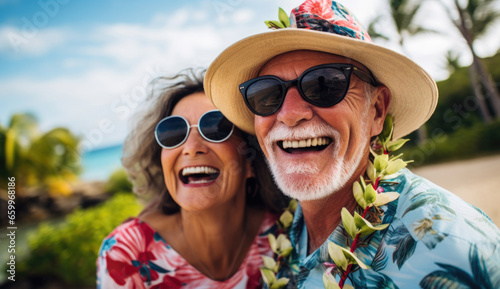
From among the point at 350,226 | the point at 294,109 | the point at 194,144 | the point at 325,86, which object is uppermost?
the point at 325,86

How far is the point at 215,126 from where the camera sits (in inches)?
89.6

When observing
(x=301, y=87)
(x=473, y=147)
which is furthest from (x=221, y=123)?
(x=473, y=147)

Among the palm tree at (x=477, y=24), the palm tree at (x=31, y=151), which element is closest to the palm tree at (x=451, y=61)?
the palm tree at (x=477, y=24)

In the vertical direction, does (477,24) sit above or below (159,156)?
above

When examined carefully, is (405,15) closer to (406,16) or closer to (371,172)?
(406,16)

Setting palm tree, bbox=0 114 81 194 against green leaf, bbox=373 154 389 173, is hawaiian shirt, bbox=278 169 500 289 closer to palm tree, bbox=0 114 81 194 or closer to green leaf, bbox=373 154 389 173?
green leaf, bbox=373 154 389 173

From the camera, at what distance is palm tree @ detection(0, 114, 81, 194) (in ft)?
41.8

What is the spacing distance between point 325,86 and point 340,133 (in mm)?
274

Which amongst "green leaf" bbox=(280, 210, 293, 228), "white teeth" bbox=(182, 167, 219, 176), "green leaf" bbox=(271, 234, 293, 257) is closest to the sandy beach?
"green leaf" bbox=(280, 210, 293, 228)

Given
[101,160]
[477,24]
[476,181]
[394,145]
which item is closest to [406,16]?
[477,24]

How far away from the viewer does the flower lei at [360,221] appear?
1523mm

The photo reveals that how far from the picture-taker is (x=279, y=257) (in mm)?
2152

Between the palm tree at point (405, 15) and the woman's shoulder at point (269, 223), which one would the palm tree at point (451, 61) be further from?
the woman's shoulder at point (269, 223)

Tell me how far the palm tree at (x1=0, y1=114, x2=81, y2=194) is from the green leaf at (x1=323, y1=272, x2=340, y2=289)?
13.8m
